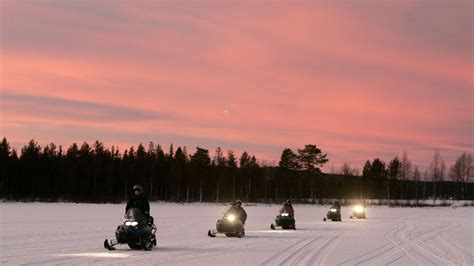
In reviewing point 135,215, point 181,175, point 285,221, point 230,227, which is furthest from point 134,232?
point 181,175

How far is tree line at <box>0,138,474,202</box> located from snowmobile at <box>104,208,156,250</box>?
99.2 m

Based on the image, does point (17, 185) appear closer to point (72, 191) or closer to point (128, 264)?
point (72, 191)

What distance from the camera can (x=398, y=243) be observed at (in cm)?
2486

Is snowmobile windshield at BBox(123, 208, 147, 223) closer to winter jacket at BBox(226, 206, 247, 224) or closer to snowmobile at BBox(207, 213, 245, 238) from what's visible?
snowmobile at BBox(207, 213, 245, 238)

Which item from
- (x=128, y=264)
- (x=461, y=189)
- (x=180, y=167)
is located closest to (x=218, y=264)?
(x=128, y=264)

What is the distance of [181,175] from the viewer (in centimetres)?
13762

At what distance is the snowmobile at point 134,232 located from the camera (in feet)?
60.0

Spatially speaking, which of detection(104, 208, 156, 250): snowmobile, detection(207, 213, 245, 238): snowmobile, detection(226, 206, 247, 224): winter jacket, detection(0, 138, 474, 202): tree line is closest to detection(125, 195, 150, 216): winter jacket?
detection(104, 208, 156, 250): snowmobile

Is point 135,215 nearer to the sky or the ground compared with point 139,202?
nearer to the ground

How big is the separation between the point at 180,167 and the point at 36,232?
116m

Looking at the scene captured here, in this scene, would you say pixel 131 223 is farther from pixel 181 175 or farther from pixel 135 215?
pixel 181 175

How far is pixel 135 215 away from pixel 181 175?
119467mm

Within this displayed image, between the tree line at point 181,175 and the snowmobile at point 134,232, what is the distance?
99.2m

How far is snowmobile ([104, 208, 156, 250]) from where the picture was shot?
1830cm
